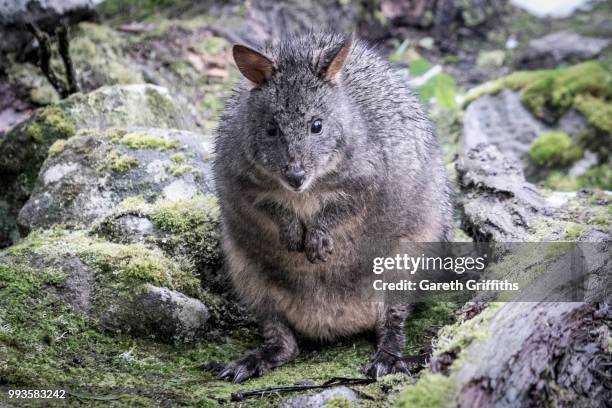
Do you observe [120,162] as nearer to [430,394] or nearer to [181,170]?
[181,170]

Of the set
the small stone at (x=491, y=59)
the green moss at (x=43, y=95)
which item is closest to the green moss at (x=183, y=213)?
the green moss at (x=43, y=95)

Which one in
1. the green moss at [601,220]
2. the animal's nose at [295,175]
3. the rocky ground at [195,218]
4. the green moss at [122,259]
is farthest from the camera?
the green moss at [601,220]

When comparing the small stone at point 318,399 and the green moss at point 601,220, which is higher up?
the green moss at point 601,220

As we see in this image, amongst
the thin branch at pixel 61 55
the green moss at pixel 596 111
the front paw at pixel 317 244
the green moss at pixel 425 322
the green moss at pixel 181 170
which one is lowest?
the green moss at pixel 425 322

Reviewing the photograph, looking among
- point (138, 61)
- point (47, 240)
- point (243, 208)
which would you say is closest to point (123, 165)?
point (47, 240)

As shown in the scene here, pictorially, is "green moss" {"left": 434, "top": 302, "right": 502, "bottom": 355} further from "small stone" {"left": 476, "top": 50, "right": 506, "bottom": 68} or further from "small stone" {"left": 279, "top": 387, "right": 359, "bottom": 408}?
"small stone" {"left": 476, "top": 50, "right": 506, "bottom": 68}

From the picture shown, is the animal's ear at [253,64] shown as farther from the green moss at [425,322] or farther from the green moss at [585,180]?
the green moss at [585,180]

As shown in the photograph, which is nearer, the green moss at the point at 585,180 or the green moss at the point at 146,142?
the green moss at the point at 146,142
